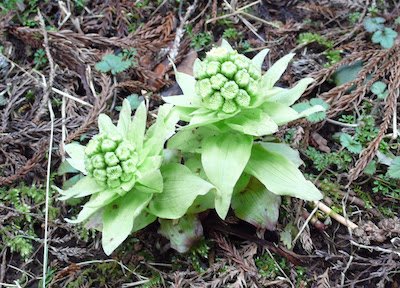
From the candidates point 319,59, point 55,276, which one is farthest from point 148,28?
point 55,276

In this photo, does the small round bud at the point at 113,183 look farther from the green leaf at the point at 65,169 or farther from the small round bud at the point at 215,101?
the green leaf at the point at 65,169

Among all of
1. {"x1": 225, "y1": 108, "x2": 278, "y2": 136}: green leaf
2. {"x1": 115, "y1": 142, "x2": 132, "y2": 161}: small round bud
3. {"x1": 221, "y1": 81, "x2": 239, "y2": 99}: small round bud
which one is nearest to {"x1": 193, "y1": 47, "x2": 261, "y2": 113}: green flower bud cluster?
{"x1": 221, "y1": 81, "x2": 239, "y2": 99}: small round bud

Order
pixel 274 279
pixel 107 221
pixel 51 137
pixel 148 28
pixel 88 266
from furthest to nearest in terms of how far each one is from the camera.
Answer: pixel 148 28
pixel 51 137
pixel 88 266
pixel 274 279
pixel 107 221

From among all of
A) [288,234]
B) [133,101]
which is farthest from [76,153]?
[288,234]

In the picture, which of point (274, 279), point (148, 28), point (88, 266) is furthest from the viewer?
point (148, 28)

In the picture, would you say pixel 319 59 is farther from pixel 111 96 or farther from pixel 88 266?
pixel 88 266

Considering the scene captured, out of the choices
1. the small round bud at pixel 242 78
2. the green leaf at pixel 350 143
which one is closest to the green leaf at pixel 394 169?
the green leaf at pixel 350 143
